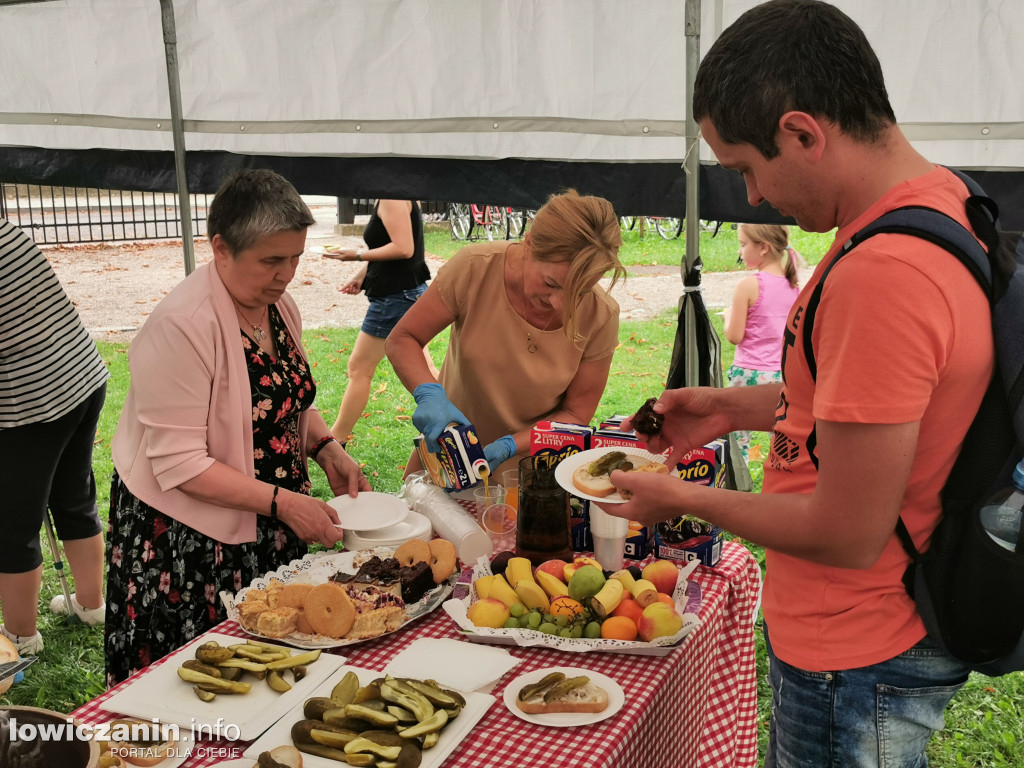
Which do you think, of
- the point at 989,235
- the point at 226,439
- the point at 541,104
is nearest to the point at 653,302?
the point at 541,104

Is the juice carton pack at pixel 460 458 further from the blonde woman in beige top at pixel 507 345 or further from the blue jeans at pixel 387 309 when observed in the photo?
the blue jeans at pixel 387 309

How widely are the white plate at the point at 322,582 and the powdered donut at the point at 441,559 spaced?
0.07ft

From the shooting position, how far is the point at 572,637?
194cm

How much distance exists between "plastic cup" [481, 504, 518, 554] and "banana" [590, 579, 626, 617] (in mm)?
528

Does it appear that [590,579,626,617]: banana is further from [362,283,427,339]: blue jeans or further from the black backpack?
[362,283,427,339]: blue jeans

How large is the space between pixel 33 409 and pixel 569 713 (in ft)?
8.04

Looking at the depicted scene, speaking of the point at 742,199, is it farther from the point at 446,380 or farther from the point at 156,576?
the point at 156,576

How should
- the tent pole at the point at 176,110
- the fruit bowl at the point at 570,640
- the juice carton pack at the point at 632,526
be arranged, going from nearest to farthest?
the fruit bowl at the point at 570,640 → the juice carton pack at the point at 632,526 → the tent pole at the point at 176,110

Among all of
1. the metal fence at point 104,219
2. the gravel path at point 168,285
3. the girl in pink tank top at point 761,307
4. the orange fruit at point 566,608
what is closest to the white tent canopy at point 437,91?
the orange fruit at point 566,608

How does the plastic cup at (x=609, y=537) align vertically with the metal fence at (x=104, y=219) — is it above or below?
above

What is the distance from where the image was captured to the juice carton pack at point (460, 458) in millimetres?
2611

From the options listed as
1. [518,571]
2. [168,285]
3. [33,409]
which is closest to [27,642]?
[33,409]

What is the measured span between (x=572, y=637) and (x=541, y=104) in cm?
195

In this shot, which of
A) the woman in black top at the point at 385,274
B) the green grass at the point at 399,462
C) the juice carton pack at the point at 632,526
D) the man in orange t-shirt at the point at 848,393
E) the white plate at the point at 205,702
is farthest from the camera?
the woman in black top at the point at 385,274
